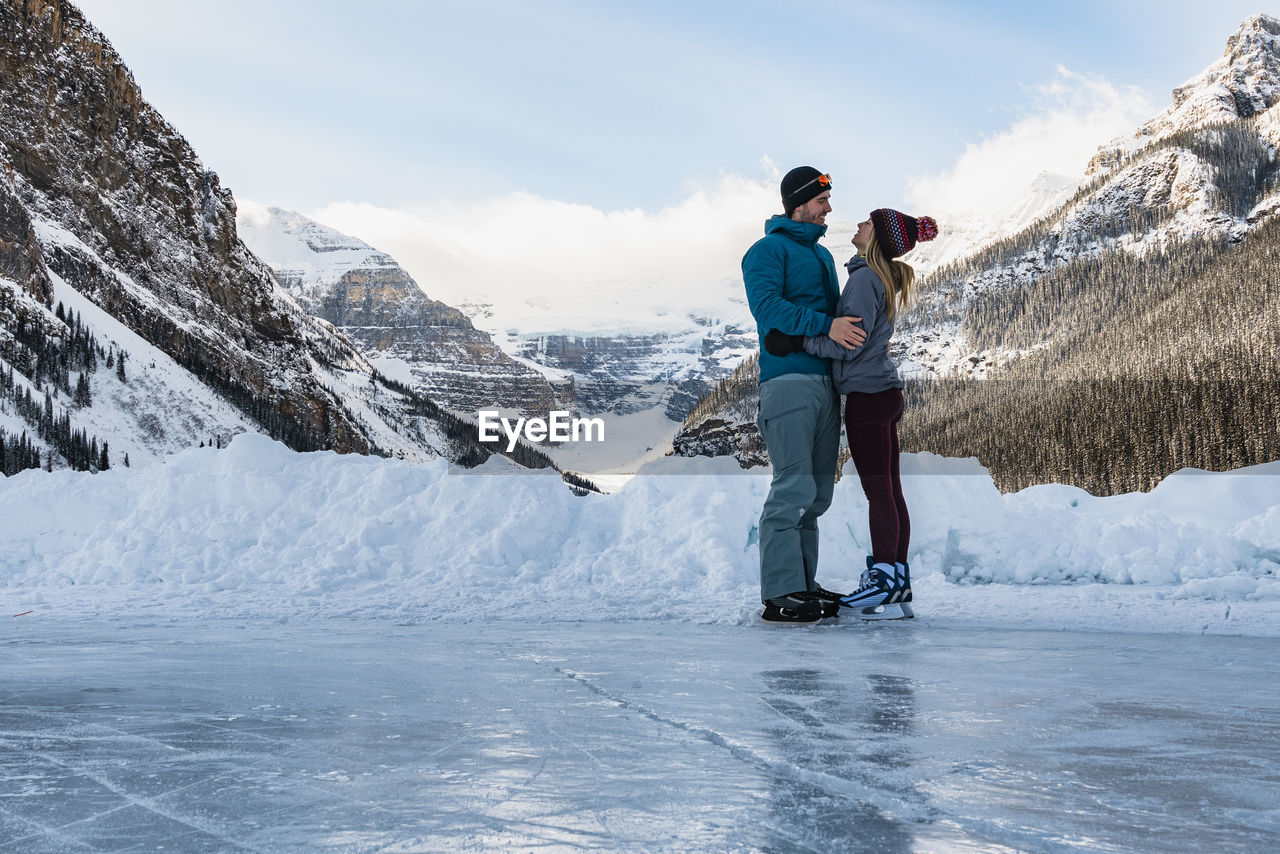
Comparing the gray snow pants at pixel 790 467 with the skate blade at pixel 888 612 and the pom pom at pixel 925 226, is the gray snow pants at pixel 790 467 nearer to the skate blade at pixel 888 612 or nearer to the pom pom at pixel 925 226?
the skate blade at pixel 888 612

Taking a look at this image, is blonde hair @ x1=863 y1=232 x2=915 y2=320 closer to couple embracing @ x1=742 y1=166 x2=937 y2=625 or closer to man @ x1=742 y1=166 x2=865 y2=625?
couple embracing @ x1=742 y1=166 x2=937 y2=625

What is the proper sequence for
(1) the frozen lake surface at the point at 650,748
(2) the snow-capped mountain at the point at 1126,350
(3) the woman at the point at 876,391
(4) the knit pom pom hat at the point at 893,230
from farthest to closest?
(2) the snow-capped mountain at the point at 1126,350, (4) the knit pom pom hat at the point at 893,230, (3) the woman at the point at 876,391, (1) the frozen lake surface at the point at 650,748

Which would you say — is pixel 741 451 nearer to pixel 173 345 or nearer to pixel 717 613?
pixel 173 345

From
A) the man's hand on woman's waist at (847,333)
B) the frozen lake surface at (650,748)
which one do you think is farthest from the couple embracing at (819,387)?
the frozen lake surface at (650,748)

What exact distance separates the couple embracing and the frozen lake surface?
70 centimetres

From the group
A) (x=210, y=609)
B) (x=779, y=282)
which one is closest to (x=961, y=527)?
(x=779, y=282)

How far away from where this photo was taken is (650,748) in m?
2.07

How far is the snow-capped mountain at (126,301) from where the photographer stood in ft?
299

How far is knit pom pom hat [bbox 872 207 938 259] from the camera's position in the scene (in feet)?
14.9

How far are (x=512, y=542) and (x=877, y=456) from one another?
2.77 m

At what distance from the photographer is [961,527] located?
6.44m

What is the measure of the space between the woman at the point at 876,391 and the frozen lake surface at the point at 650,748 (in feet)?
2.59

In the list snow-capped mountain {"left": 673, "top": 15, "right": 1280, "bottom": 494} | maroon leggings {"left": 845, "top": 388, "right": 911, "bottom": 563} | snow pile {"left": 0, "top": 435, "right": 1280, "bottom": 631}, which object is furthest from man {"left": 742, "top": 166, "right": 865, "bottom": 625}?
snow-capped mountain {"left": 673, "top": 15, "right": 1280, "bottom": 494}

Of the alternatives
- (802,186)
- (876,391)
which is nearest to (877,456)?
(876,391)
